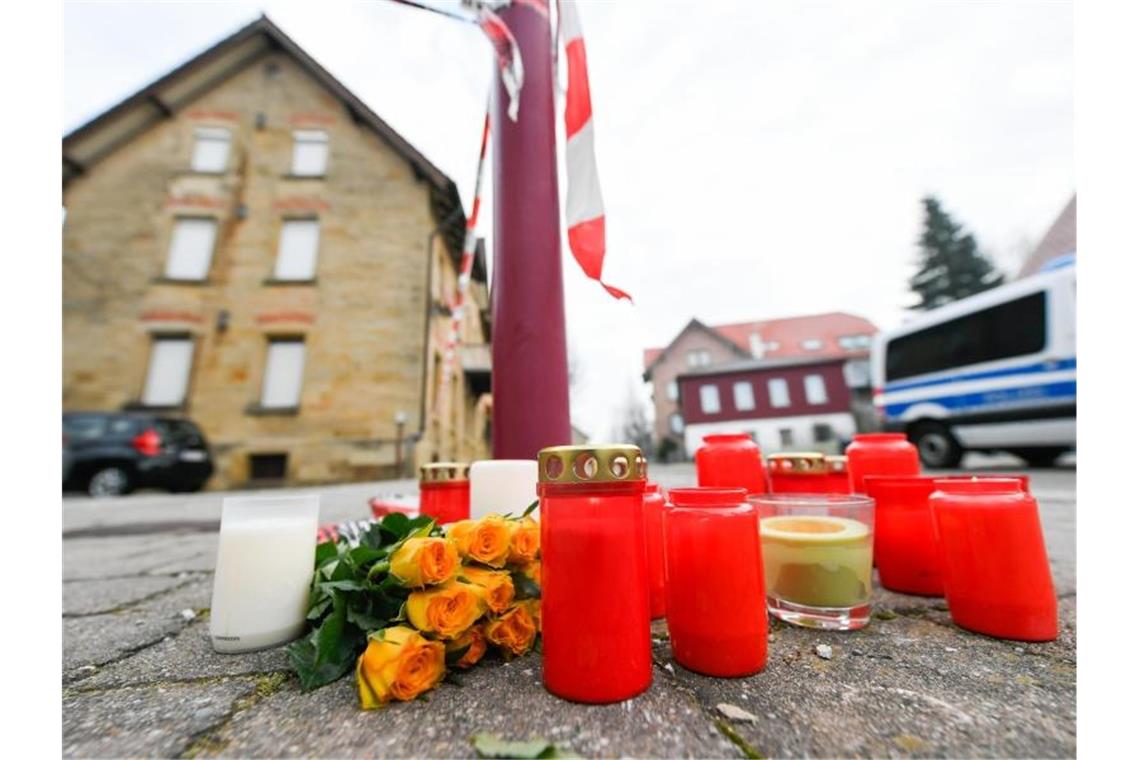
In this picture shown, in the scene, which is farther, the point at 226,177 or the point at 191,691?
the point at 226,177

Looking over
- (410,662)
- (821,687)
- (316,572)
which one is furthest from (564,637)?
(316,572)

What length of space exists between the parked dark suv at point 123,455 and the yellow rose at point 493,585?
303 inches

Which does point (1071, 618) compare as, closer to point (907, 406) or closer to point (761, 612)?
point (761, 612)

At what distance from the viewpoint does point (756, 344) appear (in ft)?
75.9

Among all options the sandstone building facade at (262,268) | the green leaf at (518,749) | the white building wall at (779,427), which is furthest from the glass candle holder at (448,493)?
the white building wall at (779,427)

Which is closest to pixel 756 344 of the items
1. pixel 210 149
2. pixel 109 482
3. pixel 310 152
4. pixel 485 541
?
pixel 310 152

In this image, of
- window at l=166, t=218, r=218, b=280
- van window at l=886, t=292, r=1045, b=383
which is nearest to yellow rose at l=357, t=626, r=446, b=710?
van window at l=886, t=292, r=1045, b=383

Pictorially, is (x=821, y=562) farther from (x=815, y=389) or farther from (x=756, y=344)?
(x=756, y=344)

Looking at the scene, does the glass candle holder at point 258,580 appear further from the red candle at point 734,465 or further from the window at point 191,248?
the window at point 191,248

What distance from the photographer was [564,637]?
0.67 m

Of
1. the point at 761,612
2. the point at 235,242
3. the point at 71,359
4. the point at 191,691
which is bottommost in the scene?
the point at 191,691

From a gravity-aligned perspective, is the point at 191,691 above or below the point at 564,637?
below

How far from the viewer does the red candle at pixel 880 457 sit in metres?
1.30

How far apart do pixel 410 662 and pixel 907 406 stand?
7.39 meters
